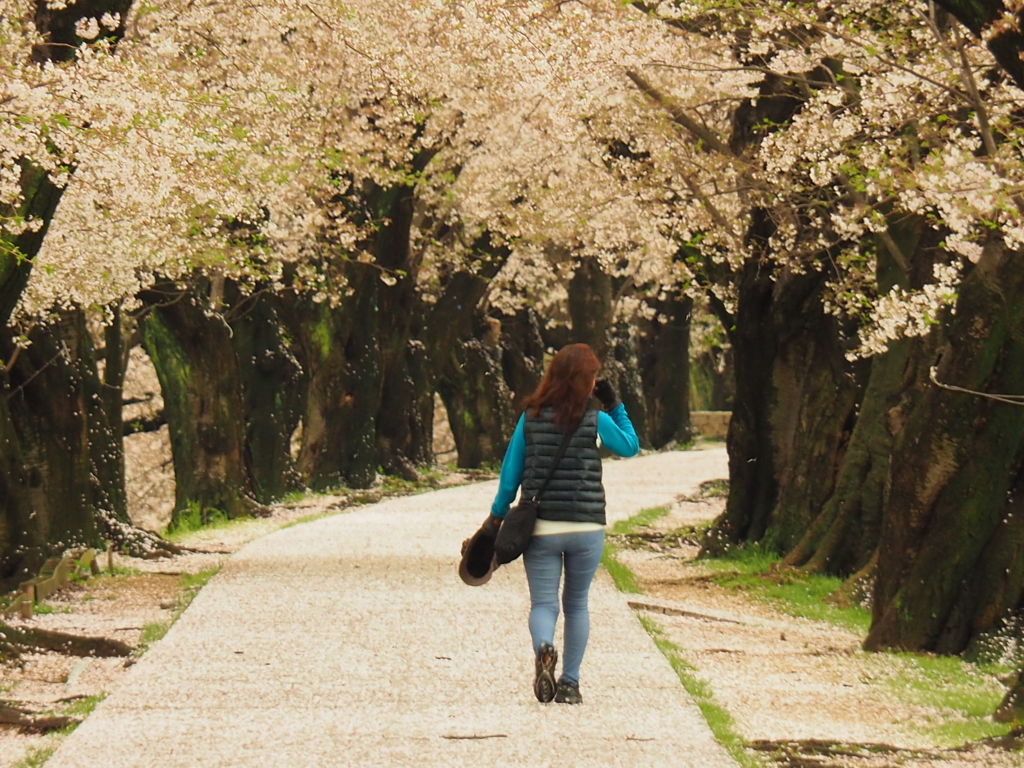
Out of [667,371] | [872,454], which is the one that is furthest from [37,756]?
[667,371]

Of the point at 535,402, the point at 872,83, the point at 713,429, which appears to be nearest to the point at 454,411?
the point at 713,429

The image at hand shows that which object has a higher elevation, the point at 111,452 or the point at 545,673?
the point at 111,452

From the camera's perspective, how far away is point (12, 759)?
7637 millimetres

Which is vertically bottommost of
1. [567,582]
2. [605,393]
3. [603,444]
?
[567,582]

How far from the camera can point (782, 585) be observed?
1549 centimetres

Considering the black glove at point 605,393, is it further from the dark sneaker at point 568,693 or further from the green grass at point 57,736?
the green grass at point 57,736

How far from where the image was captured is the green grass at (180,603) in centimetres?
1143

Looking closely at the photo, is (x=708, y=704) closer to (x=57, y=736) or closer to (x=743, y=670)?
(x=743, y=670)

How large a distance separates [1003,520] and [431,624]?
4.16 metres

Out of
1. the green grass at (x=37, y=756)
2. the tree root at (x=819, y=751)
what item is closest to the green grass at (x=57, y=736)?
the green grass at (x=37, y=756)

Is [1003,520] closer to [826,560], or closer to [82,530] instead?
[826,560]

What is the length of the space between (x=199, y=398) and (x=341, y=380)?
20.3 ft

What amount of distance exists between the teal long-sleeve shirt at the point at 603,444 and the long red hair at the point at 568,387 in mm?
144

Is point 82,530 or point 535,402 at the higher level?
point 535,402
